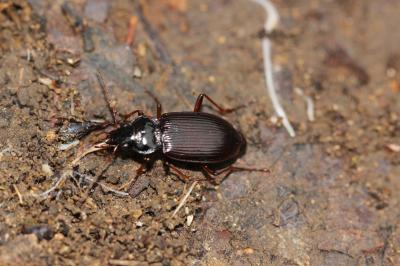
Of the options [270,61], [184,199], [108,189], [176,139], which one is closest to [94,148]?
[108,189]

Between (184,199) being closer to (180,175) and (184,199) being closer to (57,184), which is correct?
(180,175)

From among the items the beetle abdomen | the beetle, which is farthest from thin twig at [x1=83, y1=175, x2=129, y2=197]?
the beetle abdomen

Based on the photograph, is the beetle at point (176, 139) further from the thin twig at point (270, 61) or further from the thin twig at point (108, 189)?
the thin twig at point (270, 61)

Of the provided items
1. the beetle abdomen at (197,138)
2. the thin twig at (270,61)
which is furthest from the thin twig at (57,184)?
the thin twig at (270,61)

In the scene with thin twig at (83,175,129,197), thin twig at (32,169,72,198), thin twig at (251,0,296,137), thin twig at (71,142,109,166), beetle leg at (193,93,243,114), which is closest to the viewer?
thin twig at (32,169,72,198)

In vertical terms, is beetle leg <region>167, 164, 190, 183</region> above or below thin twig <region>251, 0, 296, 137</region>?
below

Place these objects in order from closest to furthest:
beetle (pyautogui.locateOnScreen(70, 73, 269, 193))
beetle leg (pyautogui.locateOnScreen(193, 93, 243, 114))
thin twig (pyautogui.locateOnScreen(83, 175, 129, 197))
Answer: thin twig (pyautogui.locateOnScreen(83, 175, 129, 197))
beetle (pyautogui.locateOnScreen(70, 73, 269, 193))
beetle leg (pyautogui.locateOnScreen(193, 93, 243, 114))

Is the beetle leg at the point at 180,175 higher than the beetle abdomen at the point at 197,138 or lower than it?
lower

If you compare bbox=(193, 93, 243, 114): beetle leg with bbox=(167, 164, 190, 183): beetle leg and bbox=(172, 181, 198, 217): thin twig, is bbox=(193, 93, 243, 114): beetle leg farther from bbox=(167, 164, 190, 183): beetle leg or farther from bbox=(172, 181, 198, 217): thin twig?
bbox=(172, 181, 198, 217): thin twig
